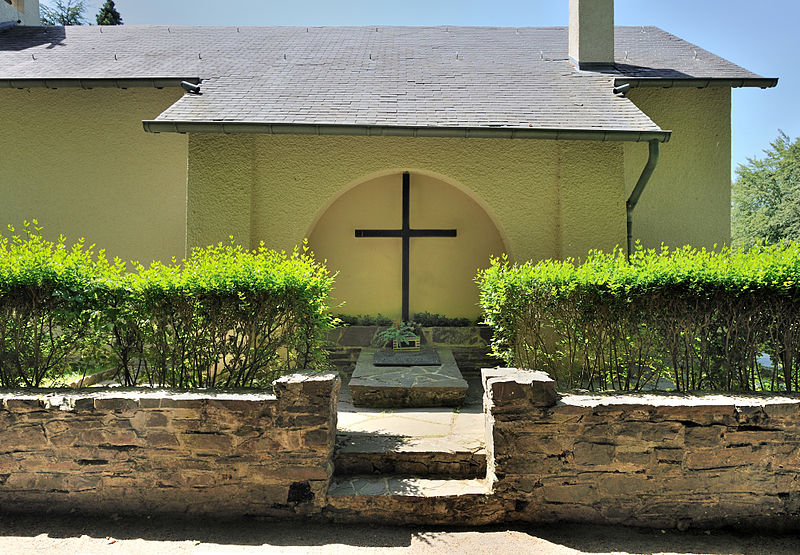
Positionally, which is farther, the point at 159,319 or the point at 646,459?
the point at 159,319

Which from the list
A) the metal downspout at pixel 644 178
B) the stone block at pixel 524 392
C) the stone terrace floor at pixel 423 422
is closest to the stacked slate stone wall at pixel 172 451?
the stone terrace floor at pixel 423 422

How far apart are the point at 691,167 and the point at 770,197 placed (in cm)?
1700

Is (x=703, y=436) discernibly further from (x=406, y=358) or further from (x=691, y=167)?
(x=691, y=167)

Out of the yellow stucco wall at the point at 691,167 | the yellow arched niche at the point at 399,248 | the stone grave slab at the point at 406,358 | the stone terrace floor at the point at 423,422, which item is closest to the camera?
the stone terrace floor at the point at 423,422

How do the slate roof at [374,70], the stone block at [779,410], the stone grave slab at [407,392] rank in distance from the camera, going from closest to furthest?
the stone block at [779,410]
the stone grave slab at [407,392]
the slate roof at [374,70]

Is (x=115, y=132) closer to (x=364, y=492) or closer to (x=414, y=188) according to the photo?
(x=414, y=188)

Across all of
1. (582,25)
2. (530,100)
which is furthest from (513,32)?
(530,100)

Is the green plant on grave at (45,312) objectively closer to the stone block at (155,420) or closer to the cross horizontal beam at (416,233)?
the stone block at (155,420)

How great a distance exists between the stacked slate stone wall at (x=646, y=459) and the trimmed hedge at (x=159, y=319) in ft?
5.71

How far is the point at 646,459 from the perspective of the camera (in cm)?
366

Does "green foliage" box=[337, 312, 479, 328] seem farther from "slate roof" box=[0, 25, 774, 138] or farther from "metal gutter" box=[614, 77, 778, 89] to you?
"metal gutter" box=[614, 77, 778, 89]

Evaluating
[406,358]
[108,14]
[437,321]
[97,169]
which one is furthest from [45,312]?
[108,14]

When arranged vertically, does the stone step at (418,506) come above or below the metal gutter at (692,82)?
below

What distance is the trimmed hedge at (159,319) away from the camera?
3943 millimetres
